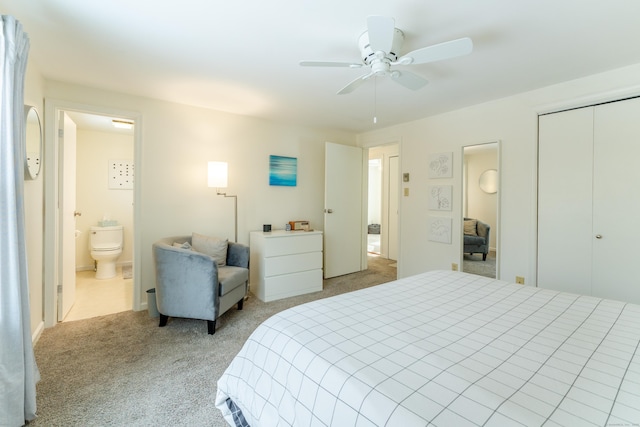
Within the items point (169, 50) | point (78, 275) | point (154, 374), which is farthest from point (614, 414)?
point (78, 275)

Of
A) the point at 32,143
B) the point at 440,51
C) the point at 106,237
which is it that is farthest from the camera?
the point at 106,237

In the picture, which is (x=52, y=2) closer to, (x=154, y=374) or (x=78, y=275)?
(x=154, y=374)

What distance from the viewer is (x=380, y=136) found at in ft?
14.4

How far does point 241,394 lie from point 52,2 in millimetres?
2351

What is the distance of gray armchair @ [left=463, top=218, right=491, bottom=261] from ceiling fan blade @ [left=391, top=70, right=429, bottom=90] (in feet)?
6.70

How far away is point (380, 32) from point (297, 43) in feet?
2.43

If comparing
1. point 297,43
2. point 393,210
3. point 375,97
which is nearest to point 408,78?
point 297,43

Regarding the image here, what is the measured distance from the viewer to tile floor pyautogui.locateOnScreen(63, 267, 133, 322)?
2963 millimetres

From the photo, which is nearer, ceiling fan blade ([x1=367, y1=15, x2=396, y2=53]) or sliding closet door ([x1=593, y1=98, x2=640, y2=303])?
ceiling fan blade ([x1=367, y1=15, x2=396, y2=53])

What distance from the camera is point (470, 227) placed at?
11.1 ft

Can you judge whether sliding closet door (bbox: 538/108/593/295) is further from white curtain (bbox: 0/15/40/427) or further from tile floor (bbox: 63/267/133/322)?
tile floor (bbox: 63/267/133/322)

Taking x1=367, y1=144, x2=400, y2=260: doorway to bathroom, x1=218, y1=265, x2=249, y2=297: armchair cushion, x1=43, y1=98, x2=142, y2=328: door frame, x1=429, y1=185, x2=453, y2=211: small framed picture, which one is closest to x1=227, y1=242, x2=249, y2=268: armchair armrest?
x1=218, y1=265, x2=249, y2=297: armchair cushion

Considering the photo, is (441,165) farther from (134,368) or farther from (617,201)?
(134,368)

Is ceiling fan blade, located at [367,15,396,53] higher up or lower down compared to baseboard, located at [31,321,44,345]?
higher up
